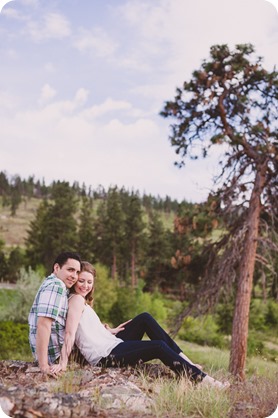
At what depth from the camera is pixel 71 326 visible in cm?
395

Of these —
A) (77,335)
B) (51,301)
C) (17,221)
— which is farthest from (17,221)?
(51,301)

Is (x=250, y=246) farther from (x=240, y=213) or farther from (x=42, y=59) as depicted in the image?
(x=42, y=59)

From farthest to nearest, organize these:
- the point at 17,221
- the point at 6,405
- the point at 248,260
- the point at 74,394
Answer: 1. the point at 17,221
2. the point at 248,260
3. the point at 74,394
4. the point at 6,405

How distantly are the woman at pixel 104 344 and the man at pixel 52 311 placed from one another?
91 mm

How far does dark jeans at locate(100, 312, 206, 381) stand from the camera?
3975mm

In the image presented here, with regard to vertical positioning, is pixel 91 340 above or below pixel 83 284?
below

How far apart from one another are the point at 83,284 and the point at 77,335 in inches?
15.9

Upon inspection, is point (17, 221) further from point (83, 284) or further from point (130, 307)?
point (83, 284)

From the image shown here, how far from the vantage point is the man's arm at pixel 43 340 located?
3779 mm

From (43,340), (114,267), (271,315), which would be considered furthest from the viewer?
(114,267)

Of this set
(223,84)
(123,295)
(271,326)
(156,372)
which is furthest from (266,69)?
(271,326)

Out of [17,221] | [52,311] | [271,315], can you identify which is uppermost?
[17,221]

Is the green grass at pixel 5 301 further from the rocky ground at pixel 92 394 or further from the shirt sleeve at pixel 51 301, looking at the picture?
the shirt sleeve at pixel 51 301

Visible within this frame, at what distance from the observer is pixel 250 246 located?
10.6 metres
